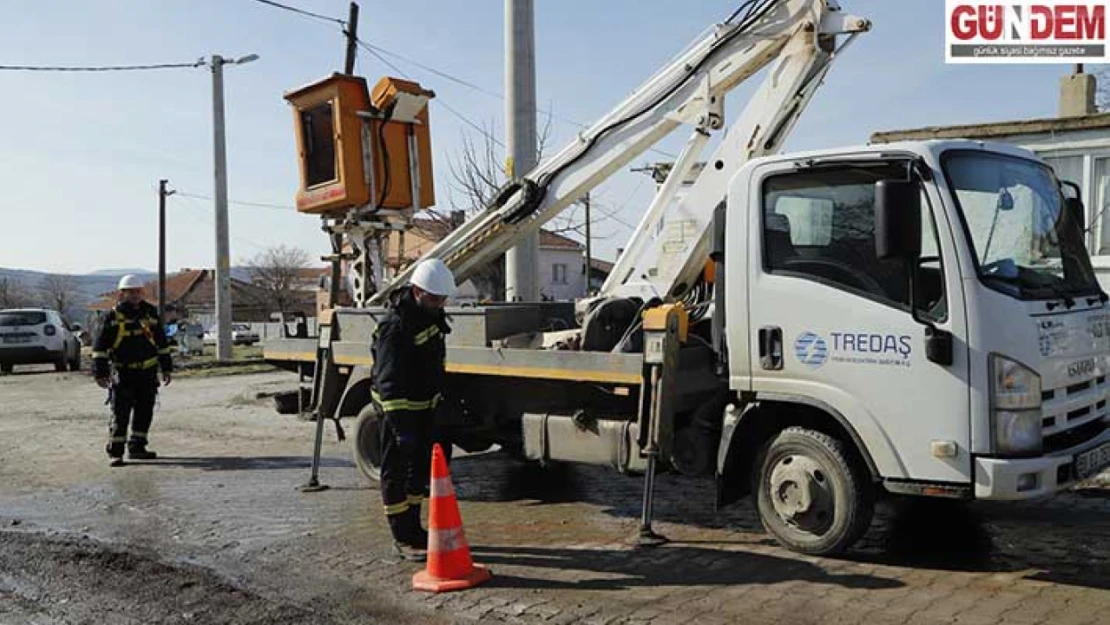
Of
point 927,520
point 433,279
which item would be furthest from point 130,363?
point 927,520

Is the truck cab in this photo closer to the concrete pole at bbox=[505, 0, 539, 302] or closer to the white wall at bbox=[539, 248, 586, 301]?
the concrete pole at bbox=[505, 0, 539, 302]

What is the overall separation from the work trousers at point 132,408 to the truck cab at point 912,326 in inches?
265

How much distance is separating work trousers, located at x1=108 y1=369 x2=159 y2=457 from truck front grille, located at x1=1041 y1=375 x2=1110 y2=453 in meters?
8.46

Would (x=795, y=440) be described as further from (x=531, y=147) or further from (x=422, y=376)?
(x=531, y=147)

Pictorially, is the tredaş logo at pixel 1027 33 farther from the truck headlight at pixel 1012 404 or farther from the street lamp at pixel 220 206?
the street lamp at pixel 220 206

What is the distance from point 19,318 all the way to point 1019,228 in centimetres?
2200

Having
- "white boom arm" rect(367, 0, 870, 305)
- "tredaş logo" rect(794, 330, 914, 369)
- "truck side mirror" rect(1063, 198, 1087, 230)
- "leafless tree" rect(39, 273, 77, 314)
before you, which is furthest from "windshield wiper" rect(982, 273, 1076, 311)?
"leafless tree" rect(39, 273, 77, 314)

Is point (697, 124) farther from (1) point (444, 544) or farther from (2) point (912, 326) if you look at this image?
(1) point (444, 544)

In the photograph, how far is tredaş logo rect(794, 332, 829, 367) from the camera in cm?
555

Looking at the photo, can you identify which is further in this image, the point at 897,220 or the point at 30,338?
Answer: the point at 30,338

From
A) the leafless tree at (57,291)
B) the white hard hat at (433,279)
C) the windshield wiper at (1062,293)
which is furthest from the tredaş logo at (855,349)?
the leafless tree at (57,291)

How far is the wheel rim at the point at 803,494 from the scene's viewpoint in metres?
5.64

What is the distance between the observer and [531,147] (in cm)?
1204

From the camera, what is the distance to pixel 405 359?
6.02 metres
